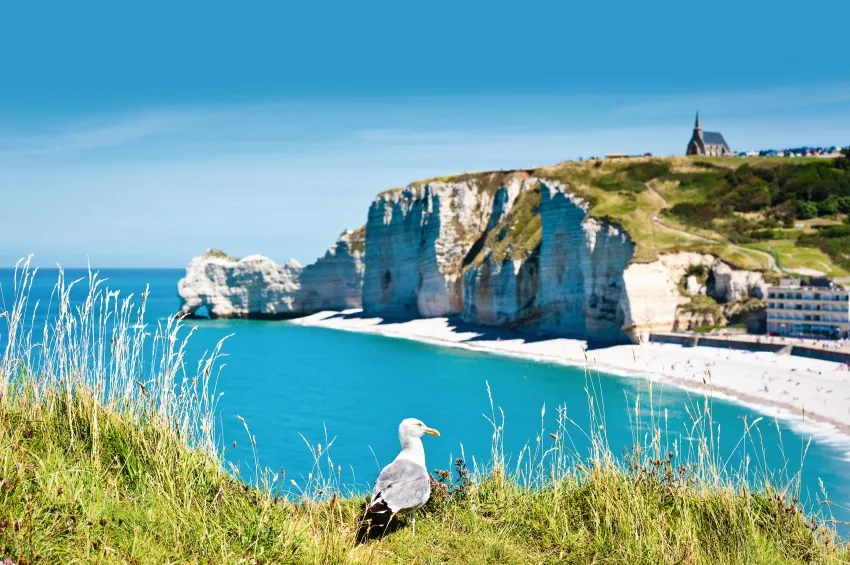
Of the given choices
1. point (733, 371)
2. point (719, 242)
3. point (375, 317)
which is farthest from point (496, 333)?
point (733, 371)

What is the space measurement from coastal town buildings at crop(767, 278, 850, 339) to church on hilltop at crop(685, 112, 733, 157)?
2310 inches

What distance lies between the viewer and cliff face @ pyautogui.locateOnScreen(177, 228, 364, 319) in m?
92.2

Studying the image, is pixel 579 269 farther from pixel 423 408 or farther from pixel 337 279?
pixel 337 279

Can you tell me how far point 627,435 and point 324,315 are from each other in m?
63.9

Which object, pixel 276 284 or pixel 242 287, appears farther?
pixel 242 287

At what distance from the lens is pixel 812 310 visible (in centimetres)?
4662

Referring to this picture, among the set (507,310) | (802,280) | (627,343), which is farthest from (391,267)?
(802,280)

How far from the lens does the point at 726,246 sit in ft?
186

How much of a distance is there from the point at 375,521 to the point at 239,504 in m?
1.05

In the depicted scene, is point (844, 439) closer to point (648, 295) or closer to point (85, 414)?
point (648, 295)

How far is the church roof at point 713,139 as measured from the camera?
104075 mm

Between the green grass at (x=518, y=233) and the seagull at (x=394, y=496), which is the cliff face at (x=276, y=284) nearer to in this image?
the green grass at (x=518, y=233)

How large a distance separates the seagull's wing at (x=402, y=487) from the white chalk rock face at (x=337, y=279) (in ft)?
282

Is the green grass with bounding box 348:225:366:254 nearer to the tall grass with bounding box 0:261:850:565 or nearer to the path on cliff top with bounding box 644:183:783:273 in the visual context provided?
the path on cliff top with bounding box 644:183:783:273
